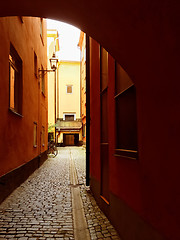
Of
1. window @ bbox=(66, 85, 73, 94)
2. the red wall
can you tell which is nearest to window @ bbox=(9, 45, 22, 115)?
the red wall

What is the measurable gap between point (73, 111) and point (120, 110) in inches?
1118

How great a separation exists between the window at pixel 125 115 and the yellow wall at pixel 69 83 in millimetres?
28202

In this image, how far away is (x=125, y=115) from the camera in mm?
3314

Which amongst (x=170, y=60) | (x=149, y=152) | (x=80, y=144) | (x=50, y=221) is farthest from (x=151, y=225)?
(x=80, y=144)

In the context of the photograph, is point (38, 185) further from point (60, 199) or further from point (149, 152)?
point (149, 152)

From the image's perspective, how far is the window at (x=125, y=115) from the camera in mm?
3016

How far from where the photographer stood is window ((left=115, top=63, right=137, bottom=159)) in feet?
9.89

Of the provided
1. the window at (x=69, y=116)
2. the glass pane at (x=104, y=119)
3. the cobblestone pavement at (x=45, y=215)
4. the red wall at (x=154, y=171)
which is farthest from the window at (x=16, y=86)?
the window at (x=69, y=116)

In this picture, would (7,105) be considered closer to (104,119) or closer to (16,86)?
(16,86)

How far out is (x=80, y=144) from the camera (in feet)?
100

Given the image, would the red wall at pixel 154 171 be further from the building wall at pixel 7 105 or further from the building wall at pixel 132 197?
the building wall at pixel 7 105

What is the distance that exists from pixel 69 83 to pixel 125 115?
96.4ft

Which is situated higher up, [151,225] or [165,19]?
[165,19]

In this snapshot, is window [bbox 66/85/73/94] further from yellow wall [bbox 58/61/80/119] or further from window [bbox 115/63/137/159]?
window [bbox 115/63/137/159]
